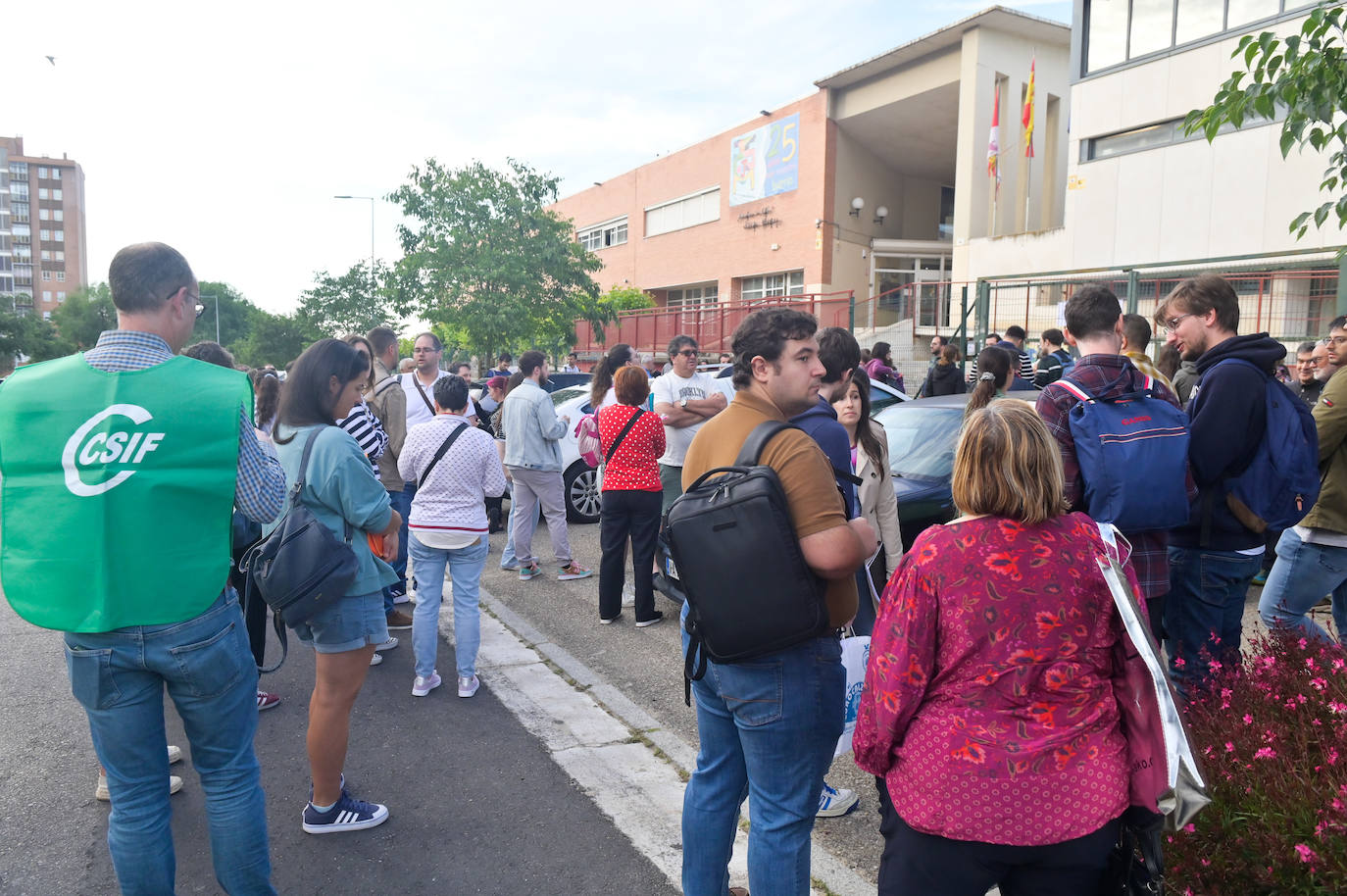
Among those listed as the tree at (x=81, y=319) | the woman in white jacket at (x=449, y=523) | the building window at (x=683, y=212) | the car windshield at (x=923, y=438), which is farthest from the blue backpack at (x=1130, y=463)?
the tree at (x=81, y=319)

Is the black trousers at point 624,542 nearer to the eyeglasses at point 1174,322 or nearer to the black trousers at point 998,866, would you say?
the eyeglasses at point 1174,322

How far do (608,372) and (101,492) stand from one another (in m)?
4.86

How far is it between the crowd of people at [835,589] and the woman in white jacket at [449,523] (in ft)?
2.96

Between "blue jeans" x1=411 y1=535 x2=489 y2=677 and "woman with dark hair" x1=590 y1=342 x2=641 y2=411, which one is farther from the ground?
"woman with dark hair" x1=590 y1=342 x2=641 y2=411

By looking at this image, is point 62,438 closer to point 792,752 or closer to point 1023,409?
point 792,752

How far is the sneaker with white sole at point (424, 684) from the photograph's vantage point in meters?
5.01

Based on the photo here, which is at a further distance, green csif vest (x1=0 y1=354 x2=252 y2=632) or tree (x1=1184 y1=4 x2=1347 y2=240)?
tree (x1=1184 y1=4 x2=1347 y2=240)

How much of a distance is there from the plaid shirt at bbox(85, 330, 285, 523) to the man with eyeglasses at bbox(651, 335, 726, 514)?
3.69 m

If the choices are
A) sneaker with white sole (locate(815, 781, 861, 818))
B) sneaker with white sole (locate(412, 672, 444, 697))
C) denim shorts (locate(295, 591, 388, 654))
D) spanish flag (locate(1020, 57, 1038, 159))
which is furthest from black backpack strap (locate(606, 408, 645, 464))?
spanish flag (locate(1020, 57, 1038, 159))

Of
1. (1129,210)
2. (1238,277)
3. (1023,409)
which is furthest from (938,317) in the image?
(1023,409)

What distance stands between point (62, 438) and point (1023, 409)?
2552 mm

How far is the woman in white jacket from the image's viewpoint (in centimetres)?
490

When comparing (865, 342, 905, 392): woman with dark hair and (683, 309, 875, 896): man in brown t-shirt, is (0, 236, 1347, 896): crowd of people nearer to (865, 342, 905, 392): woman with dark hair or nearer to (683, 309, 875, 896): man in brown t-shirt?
(683, 309, 875, 896): man in brown t-shirt

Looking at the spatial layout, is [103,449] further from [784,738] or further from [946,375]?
[946,375]
